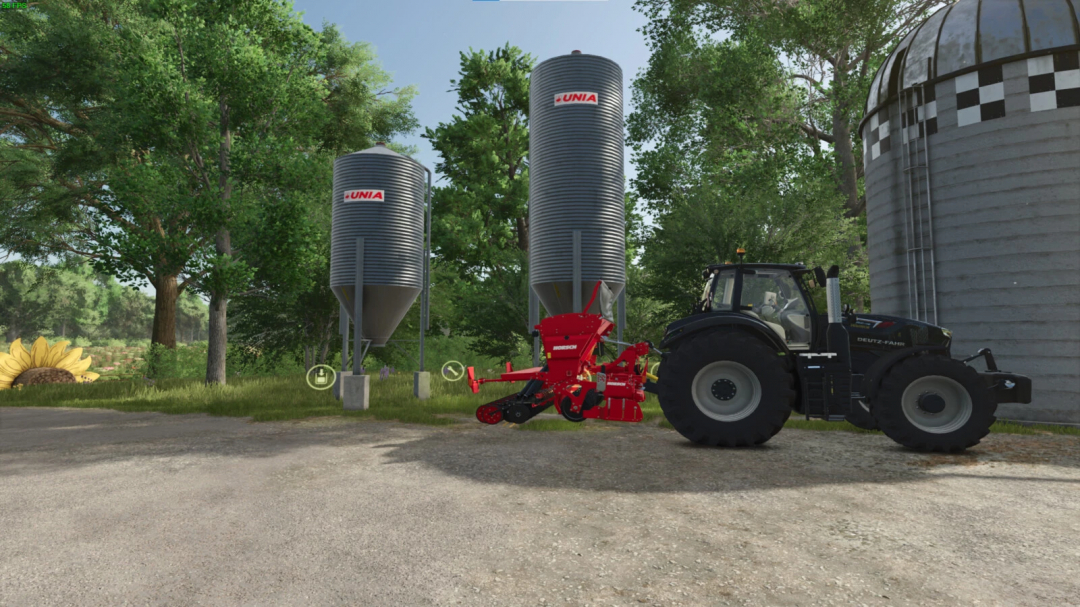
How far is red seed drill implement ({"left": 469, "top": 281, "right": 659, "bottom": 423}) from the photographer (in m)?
7.68

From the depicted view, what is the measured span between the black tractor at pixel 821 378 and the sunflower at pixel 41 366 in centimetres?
1675

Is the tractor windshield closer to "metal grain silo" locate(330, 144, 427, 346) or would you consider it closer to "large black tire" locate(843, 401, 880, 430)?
"large black tire" locate(843, 401, 880, 430)

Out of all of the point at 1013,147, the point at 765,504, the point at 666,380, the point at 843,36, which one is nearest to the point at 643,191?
the point at 843,36

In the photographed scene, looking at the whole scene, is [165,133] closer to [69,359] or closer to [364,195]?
[364,195]

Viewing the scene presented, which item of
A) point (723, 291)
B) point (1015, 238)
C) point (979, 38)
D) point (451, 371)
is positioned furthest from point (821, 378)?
point (451, 371)

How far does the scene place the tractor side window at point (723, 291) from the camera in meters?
7.50

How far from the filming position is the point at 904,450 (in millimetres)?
6711

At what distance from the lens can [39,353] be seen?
16234 mm

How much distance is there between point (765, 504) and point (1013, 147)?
7.10 meters

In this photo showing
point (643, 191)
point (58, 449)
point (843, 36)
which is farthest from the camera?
point (643, 191)

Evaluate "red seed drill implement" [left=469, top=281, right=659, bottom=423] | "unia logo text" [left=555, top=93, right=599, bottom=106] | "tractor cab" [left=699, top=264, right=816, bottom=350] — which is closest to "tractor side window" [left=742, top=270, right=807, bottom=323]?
"tractor cab" [left=699, top=264, right=816, bottom=350]

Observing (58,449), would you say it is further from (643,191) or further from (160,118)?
(643,191)

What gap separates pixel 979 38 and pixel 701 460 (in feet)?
24.9

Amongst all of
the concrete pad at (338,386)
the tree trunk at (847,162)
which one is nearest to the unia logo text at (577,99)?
the concrete pad at (338,386)
